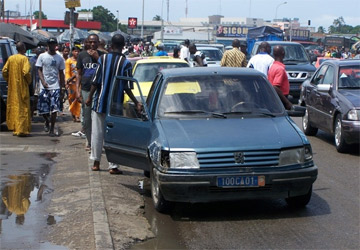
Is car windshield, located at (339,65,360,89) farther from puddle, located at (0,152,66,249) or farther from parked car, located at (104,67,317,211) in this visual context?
puddle, located at (0,152,66,249)

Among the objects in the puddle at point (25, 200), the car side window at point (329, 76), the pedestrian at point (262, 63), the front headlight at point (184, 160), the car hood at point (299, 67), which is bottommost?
the puddle at point (25, 200)

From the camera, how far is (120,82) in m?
9.41

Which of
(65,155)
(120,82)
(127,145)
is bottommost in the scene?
(65,155)

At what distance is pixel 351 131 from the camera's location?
1172 centimetres

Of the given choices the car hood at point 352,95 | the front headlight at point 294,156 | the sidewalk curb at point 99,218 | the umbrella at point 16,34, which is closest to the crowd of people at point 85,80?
the sidewalk curb at point 99,218

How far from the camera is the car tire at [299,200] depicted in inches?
310

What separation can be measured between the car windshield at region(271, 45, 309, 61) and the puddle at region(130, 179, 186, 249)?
1517 cm

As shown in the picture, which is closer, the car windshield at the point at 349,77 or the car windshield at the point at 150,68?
the car windshield at the point at 349,77

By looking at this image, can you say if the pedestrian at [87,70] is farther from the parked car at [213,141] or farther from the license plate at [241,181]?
the license plate at [241,181]

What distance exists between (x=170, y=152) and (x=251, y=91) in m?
1.74

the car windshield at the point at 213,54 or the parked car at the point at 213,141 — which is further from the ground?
the parked car at the point at 213,141

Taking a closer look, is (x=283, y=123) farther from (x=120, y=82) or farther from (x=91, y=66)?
(x=91, y=66)

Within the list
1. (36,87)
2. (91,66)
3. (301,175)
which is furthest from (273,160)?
(36,87)

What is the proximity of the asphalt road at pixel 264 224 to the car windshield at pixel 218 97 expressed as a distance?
1.12 meters
